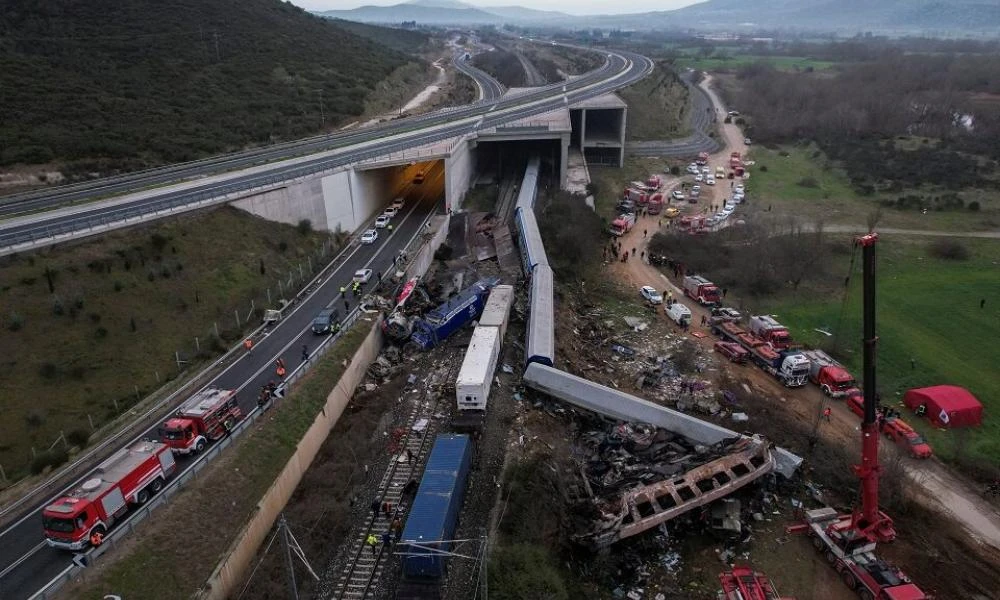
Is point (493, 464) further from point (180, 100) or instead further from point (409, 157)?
point (180, 100)

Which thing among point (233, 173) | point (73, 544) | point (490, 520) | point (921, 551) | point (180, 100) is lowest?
point (921, 551)

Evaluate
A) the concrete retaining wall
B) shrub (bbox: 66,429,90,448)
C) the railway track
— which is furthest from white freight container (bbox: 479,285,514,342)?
shrub (bbox: 66,429,90,448)

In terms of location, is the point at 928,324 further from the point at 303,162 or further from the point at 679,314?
the point at 303,162

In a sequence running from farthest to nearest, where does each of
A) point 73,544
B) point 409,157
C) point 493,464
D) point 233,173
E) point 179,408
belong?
point 409,157 → point 233,173 → point 179,408 → point 493,464 → point 73,544

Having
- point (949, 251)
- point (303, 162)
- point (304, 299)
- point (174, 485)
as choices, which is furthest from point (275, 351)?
point (949, 251)

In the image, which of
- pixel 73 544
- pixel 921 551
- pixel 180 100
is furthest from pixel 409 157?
pixel 921 551

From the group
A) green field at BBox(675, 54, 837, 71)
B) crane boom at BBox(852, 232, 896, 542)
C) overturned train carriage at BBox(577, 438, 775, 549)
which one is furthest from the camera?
green field at BBox(675, 54, 837, 71)

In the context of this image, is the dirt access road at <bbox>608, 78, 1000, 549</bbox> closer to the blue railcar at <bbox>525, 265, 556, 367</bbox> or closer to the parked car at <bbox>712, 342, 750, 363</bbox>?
the parked car at <bbox>712, 342, 750, 363</bbox>
